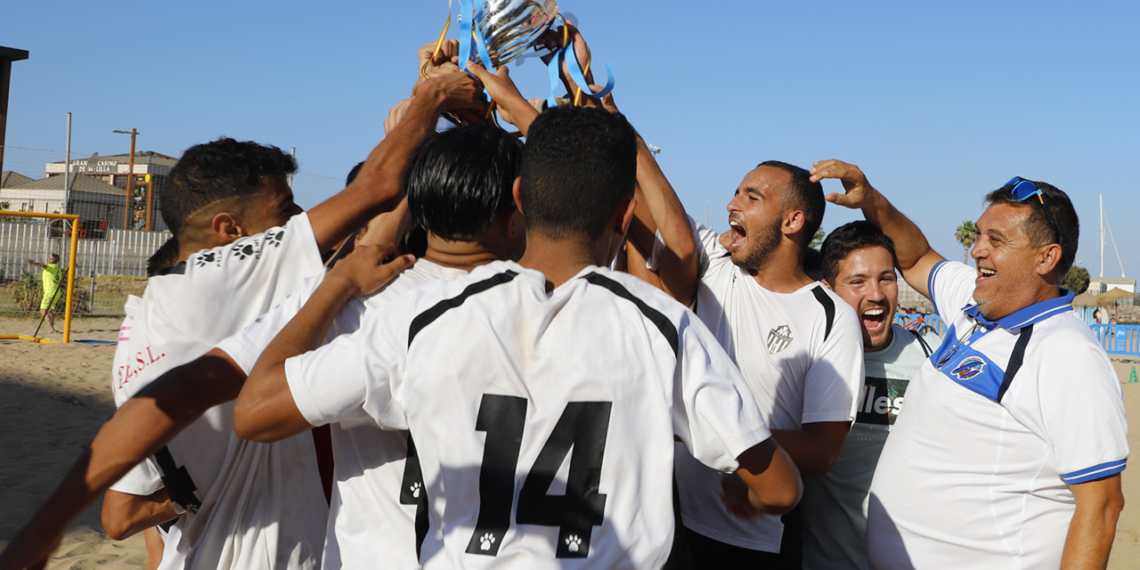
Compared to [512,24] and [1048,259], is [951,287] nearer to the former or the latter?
[1048,259]

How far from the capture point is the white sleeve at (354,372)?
1.63 meters

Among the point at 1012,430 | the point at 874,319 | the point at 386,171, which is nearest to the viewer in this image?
the point at 386,171

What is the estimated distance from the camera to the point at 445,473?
5.36ft

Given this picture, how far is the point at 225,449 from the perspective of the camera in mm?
2238

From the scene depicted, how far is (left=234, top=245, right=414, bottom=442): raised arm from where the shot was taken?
5.46 ft

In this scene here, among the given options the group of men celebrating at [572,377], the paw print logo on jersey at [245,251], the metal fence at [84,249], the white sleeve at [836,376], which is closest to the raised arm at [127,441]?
the group of men celebrating at [572,377]

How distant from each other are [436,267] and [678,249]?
1.15 meters

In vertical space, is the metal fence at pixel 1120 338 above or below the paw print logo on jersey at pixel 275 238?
below

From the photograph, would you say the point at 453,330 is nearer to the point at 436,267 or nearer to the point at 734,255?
the point at 436,267

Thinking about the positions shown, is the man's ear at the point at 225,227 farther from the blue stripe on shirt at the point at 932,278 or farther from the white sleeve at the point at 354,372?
the blue stripe on shirt at the point at 932,278

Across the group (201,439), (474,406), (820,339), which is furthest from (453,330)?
(820,339)

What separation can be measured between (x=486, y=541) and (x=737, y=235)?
193 cm

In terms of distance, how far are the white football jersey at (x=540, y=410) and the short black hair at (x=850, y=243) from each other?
2068 mm

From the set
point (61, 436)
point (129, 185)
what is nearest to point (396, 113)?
point (61, 436)
